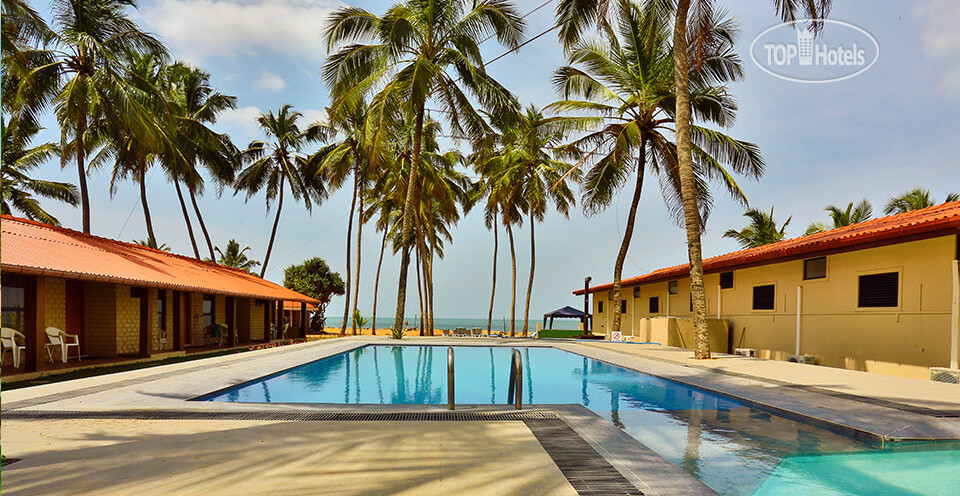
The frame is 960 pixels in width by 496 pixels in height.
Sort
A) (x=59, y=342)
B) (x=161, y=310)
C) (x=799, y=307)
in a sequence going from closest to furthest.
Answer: (x=59, y=342) → (x=799, y=307) → (x=161, y=310)

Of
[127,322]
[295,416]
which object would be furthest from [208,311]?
[295,416]

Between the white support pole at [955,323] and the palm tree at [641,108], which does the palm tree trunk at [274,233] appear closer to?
the palm tree at [641,108]

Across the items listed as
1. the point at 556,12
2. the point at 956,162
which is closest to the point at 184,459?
the point at 556,12

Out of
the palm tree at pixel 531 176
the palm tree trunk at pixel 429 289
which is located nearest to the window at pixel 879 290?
the palm tree at pixel 531 176

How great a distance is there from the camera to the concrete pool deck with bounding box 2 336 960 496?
4.07 meters

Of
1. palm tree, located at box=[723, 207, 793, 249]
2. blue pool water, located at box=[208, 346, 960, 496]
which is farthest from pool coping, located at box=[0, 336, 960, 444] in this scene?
palm tree, located at box=[723, 207, 793, 249]

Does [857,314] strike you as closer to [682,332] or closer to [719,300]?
[682,332]

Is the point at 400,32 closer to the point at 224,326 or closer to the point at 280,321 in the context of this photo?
the point at 224,326

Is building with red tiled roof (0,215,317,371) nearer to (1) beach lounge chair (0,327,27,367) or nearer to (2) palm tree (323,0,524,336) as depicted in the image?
(1) beach lounge chair (0,327,27,367)

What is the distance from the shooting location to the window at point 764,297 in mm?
14750

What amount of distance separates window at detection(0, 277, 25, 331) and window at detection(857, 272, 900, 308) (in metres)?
17.8

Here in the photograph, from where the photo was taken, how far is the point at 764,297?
595 inches

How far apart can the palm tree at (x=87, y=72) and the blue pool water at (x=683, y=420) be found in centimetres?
1012

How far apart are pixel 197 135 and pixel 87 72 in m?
9.09
